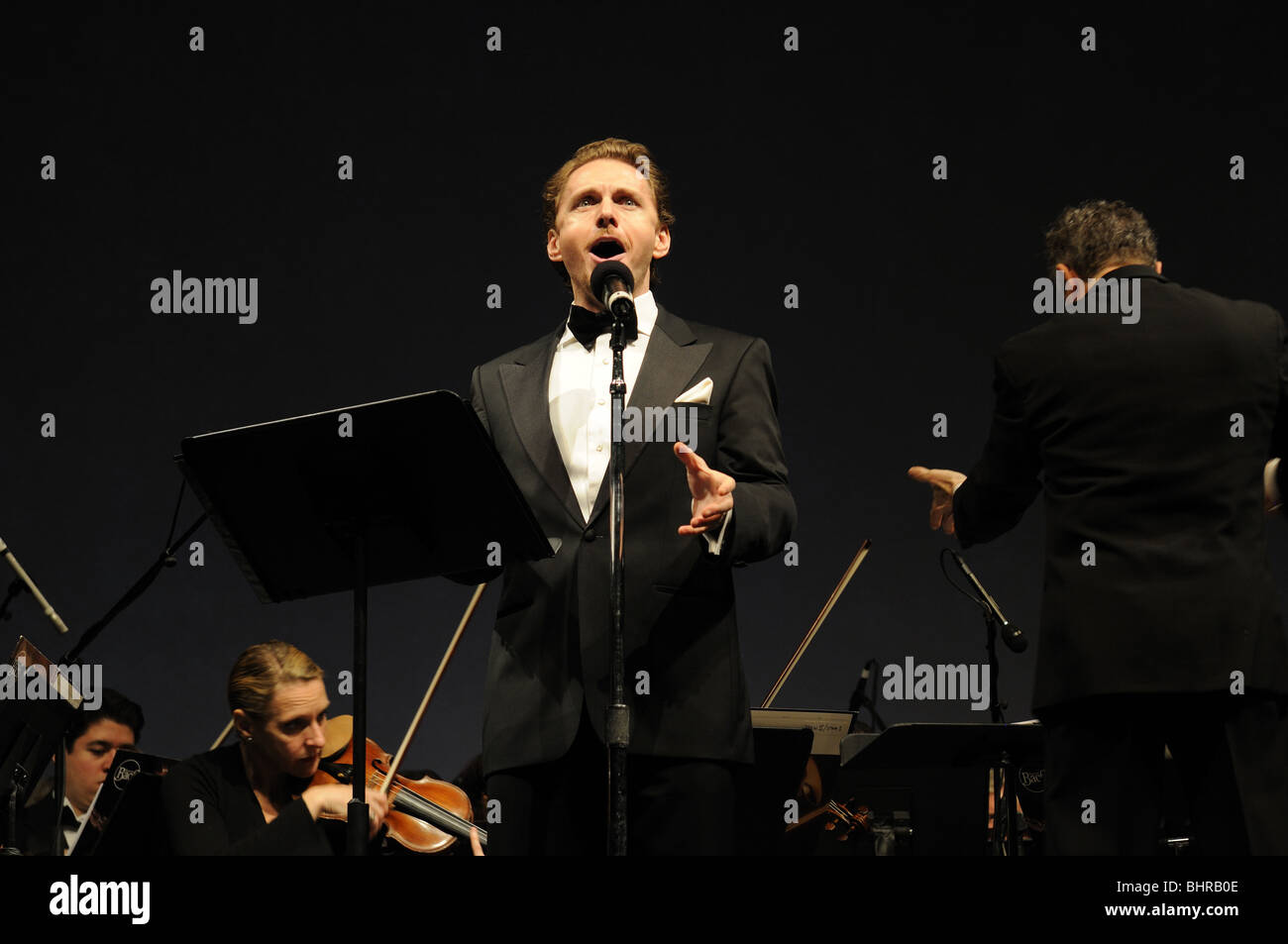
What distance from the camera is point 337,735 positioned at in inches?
148

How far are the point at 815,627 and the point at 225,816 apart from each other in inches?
88.4

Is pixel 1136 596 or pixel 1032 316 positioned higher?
pixel 1032 316

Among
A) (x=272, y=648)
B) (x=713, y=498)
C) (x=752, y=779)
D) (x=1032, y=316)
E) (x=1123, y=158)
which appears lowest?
(x=752, y=779)

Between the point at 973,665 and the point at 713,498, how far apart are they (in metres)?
3.05

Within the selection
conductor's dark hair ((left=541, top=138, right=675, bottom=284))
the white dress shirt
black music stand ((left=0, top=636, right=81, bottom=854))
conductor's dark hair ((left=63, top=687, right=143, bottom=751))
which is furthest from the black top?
conductor's dark hair ((left=63, top=687, right=143, bottom=751))

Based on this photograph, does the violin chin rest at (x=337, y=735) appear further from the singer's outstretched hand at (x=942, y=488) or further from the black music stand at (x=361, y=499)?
the singer's outstretched hand at (x=942, y=488)

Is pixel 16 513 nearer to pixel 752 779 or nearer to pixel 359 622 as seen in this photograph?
pixel 752 779

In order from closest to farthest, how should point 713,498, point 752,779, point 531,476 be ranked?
point 713,498
point 531,476
point 752,779

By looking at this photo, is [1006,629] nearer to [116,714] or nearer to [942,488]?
[942,488]

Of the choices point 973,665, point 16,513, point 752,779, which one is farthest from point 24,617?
point 973,665

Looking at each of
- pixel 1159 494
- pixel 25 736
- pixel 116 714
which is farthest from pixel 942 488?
pixel 116 714

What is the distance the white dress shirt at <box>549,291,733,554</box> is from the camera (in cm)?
209

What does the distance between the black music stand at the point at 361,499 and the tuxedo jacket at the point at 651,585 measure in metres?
0.11
